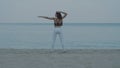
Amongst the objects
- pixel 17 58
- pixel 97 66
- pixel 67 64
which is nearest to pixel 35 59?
pixel 17 58

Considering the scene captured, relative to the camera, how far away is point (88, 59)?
48.1 ft

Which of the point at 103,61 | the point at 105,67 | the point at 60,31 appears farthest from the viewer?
the point at 60,31

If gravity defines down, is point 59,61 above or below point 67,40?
above

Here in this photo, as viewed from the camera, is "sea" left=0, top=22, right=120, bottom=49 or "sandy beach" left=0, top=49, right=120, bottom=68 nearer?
"sandy beach" left=0, top=49, right=120, bottom=68

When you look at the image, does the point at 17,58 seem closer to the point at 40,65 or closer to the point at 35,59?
the point at 35,59

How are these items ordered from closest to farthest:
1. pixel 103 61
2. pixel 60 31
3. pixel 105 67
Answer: pixel 105 67 → pixel 103 61 → pixel 60 31

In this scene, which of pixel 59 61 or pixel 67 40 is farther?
pixel 67 40

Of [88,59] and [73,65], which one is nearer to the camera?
[73,65]

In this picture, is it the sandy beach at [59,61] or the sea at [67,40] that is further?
the sea at [67,40]

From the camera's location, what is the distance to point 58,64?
44.3 feet

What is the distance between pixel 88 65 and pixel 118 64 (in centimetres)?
96

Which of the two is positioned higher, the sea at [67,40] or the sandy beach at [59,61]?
the sandy beach at [59,61]

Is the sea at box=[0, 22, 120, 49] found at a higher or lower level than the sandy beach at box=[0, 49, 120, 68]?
lower

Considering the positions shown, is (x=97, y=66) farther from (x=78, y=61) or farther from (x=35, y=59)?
(x=35, y=59)
